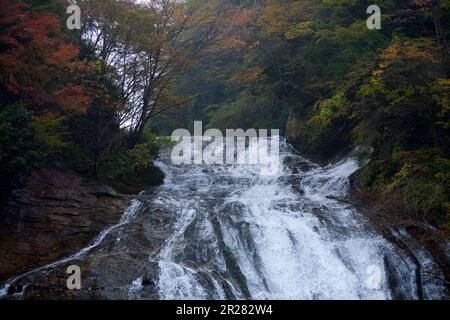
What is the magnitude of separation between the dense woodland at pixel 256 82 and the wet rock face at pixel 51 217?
743 mm

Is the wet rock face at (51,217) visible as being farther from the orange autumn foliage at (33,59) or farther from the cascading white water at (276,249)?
the orange autumn foliage at (33,59)

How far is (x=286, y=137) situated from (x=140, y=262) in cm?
1171

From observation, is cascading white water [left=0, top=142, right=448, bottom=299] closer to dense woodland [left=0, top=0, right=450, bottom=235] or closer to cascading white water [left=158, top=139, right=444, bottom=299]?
cascading white water [left=158, top=139, right=444, bottom=299]

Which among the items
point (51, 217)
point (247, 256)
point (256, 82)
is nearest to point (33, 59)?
point (51, 217)

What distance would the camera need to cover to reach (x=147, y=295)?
894 centimetres

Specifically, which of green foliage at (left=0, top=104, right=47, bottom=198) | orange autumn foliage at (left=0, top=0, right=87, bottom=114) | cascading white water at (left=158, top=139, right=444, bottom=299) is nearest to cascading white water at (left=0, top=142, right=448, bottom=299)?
cascading white water at (left=158, top=139, right=444, bottom=299)

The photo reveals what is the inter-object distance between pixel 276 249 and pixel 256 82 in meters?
11.8

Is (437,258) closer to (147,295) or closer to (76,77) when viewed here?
(147,295)

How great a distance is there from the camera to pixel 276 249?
10945 millimetres

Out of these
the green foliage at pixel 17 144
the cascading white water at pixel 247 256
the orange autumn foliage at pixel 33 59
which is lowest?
the cascading white water at pixel 247 256

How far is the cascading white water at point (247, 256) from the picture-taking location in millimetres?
9297

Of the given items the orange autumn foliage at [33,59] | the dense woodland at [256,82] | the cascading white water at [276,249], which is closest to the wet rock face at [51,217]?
the dense woodland at [256,82]

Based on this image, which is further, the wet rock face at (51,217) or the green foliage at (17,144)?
the green foliage at (17,144)

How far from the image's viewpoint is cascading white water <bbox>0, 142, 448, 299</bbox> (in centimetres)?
930
